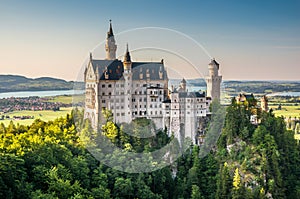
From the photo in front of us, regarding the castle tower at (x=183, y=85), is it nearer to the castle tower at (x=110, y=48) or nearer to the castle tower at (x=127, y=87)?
the castle tower at (x=127, y=87)

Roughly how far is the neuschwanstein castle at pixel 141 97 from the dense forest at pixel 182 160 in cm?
155

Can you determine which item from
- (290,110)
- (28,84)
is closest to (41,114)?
(28,84)

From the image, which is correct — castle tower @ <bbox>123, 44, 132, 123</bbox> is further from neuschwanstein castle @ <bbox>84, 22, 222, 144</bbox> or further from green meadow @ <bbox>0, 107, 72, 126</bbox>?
green meadow @ <bbox>0, 107, 72, 126</bbox>

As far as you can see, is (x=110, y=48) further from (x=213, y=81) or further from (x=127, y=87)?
(x=213, y=81)

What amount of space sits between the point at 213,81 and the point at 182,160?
12957 millimetres

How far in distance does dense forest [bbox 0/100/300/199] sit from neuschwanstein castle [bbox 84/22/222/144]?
5.08 ft

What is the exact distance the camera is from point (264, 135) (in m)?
58.0

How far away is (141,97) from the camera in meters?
59.3

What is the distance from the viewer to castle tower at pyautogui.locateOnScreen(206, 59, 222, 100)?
206ft

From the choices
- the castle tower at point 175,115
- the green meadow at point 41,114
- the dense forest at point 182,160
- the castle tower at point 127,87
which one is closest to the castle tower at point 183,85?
the castle tower at point 175,115

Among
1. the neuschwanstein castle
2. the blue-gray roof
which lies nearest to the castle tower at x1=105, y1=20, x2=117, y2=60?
the neuschwanstein castle

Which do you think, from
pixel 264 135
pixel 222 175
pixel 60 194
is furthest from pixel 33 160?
pixel 264 135

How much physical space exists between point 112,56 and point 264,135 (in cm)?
2459

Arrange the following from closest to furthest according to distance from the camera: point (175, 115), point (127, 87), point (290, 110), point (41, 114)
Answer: point (127, 87) < point (175, 115) < point (41, 114) < point (290, 110)
